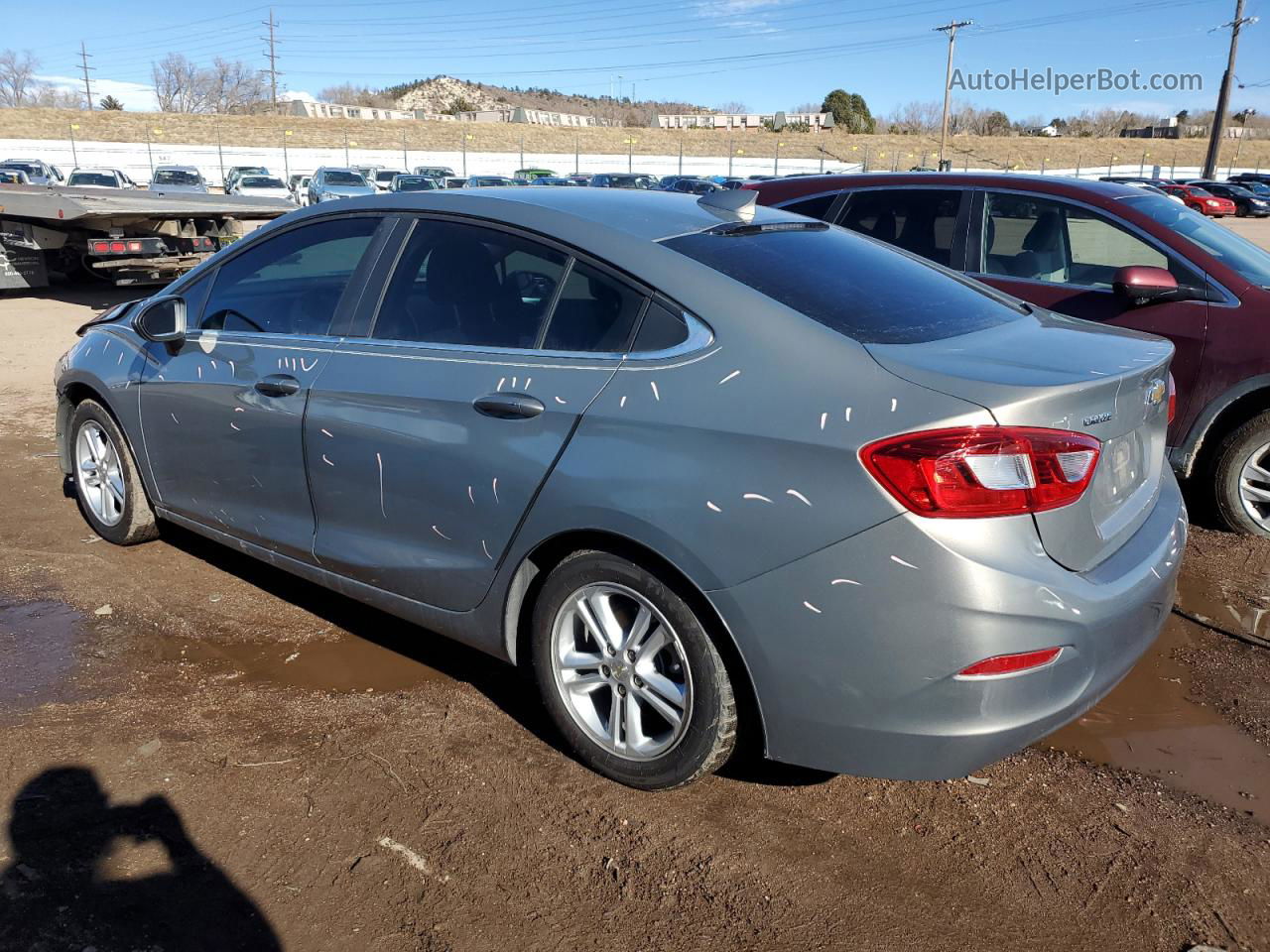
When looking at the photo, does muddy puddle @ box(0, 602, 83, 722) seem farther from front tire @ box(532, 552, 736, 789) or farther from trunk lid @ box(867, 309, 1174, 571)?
trunk lid @ box(867, 309, 1174, 571)

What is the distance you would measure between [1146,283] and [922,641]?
3.43 m

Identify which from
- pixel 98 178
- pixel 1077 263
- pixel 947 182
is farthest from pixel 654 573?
pixel 98 178

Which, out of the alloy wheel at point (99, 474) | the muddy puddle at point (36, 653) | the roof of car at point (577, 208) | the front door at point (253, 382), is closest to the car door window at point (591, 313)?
the roof of car at point (577, 208)

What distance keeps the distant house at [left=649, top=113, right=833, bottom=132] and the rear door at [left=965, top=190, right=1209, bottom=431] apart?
9007cm

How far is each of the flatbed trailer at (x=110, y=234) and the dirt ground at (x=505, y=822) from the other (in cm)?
974

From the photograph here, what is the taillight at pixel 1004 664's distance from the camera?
7.63ft

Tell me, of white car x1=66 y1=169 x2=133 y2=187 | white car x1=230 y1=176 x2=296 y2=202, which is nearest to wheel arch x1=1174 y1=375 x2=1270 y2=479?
white car x1=66 y1=169 x2=133 y2=187

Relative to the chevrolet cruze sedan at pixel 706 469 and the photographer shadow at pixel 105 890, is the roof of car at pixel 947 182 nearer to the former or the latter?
the chevrolet cruze sedan at pixel 706 469

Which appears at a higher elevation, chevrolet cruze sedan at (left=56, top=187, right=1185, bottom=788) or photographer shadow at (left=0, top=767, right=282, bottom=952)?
chevrolet cruze sedan at (left=56, top=187, right=1185, bottom=788)

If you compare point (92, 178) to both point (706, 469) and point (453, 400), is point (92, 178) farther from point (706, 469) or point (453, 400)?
point (706, 469)

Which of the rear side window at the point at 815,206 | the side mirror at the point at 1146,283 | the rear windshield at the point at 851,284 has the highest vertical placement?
the rear side window at the point at 815,206

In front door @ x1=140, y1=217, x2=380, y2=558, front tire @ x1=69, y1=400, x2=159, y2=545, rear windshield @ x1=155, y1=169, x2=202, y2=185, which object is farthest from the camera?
rear windshield @ x1=155, y1=169, x2=202, y2=185

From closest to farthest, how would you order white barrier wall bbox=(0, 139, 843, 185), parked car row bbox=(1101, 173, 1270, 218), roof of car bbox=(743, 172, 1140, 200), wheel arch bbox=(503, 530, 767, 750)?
wheel arch bbox=(503, 530, 767, 750) < roof of car bbox=(743, 172, 1140, 200) < parked car row bbox=(1101, 173, 1270, 218) < white barrier wall bbox=(0, 139, 843, 185)

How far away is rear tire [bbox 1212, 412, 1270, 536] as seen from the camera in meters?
4.92
